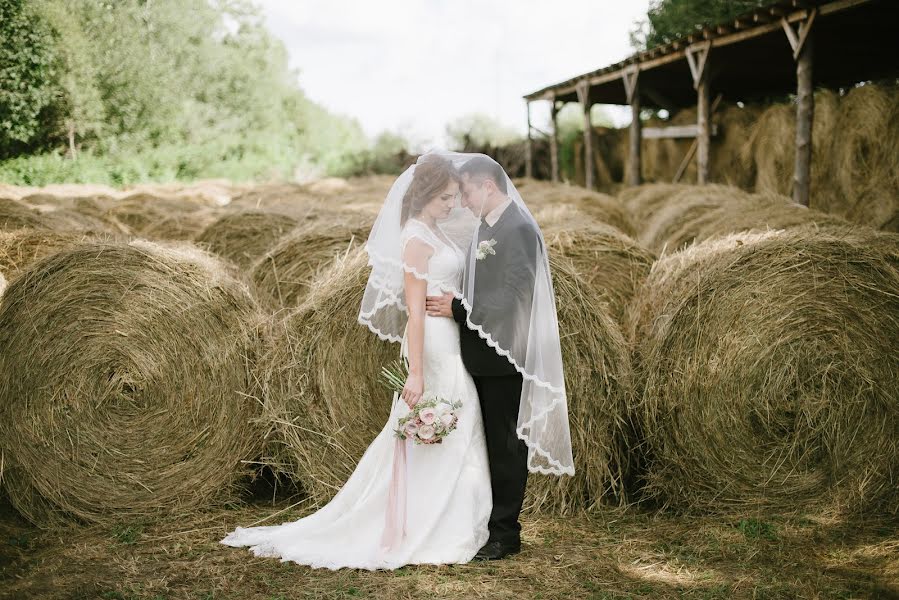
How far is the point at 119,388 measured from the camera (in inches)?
168

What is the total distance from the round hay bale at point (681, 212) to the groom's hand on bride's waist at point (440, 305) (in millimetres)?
4499

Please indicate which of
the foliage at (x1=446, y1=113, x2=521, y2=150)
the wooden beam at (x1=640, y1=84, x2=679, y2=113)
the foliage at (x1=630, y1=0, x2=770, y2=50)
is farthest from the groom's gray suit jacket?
the foliage at (x1=446, y1=113, x2=521, y2=150)

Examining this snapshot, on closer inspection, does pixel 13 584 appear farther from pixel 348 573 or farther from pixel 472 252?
pixel 472 252

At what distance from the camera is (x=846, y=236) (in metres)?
4.42

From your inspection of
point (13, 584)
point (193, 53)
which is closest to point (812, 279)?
point (13, 584)

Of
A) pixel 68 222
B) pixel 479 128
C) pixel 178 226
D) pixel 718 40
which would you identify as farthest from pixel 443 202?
pixel 479 128

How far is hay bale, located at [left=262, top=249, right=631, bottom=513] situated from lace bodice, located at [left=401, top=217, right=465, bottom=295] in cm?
83

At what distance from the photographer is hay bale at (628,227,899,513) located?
415 centimetres

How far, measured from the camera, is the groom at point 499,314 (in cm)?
366

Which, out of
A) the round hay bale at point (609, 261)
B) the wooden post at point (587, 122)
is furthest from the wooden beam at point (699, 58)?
the round hay bale at point (609, 261)

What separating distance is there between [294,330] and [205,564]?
54.7 inches

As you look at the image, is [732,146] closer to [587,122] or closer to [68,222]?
[587,122]

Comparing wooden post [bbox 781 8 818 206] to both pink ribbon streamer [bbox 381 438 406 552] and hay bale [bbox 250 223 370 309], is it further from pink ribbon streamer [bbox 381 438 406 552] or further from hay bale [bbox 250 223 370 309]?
pink ribbon streamer [bbox 381 438 406 552]

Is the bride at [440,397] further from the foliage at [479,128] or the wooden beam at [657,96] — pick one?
the foliage at [479,128]
